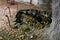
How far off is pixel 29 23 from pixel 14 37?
965 mm

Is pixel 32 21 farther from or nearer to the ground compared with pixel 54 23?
nearer to the ground

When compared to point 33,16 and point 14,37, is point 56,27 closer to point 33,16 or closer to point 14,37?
point 14,37

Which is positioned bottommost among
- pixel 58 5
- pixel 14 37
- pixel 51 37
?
pixel 14 37

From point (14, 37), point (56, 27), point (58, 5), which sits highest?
point (58, 5)

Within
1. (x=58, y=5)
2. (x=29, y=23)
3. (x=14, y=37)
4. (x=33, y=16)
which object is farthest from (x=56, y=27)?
(x=33, y=16)

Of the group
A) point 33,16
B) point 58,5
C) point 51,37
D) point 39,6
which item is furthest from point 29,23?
point 39,6

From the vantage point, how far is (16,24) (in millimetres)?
5066

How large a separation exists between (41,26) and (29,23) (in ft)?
1.32

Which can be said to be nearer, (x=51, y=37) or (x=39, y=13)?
(x=51, y=37)

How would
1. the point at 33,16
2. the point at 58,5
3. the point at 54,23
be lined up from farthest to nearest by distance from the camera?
the point at 33,16
the point at 54,23
the point at 58,5

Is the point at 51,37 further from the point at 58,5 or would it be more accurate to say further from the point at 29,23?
the point at 29,23

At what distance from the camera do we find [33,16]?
5.62m

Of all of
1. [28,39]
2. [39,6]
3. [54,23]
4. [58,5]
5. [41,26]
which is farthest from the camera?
[39,6]

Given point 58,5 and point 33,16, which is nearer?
point 58,5
